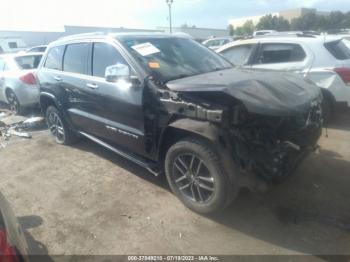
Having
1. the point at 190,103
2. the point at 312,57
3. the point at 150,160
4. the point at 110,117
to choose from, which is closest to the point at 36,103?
the point at 110,117

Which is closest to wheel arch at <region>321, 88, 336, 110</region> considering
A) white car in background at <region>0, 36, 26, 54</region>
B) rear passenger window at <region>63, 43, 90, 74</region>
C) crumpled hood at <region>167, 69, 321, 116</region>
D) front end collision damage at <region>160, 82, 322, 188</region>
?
crumpled hood at <region>167, 69, 321, 116</region>

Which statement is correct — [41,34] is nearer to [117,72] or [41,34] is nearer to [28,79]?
[28,79]

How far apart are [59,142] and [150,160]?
2794mm

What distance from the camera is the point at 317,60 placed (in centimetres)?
553

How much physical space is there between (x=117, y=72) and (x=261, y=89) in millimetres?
1664

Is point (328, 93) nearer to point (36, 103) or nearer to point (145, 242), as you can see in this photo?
point (145, 242)

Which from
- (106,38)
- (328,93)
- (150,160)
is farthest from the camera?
(328,93)

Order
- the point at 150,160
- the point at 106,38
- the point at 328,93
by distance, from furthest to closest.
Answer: the point at 328,93 < the point at 106,38 < the point at 150,160

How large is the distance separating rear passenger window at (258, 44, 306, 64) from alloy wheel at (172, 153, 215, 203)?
3725 millimetres

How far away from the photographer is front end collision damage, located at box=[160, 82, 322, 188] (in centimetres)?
288

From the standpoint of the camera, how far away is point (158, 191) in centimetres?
389

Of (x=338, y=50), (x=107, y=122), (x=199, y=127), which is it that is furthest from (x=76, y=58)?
(x=338, y=50)

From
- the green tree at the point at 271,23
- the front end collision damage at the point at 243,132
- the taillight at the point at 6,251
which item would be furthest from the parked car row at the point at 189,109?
Result: the green tree at the point at 271,23

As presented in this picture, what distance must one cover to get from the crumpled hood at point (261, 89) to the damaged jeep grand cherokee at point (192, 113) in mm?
11
